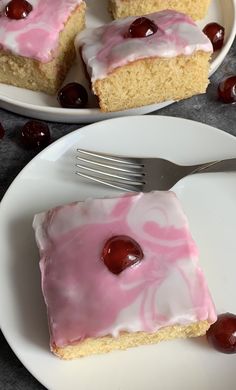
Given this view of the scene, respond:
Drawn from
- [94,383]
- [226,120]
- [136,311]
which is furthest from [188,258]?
[226,120]

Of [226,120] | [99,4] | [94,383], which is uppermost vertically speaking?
[99,4]

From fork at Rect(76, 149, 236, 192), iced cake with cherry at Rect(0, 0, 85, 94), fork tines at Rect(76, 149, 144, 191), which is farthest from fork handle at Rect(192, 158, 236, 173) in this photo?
iced cake with cherry at Rect(0, 0, 85, 94)

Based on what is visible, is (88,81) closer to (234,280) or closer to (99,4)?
(99,4)

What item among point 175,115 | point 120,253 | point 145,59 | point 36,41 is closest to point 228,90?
point 175,115

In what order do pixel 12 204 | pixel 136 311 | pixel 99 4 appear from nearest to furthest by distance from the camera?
pixel 136 311 → pixel 12 204 → pixel 99 4

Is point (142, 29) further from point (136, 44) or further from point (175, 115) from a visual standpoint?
point (175, 115)

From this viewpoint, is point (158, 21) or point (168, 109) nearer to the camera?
point (158, 21)

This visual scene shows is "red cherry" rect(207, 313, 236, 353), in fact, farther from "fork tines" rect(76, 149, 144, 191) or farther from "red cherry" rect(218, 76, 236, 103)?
"red cherry" rect(218, 76, 236, 103)
